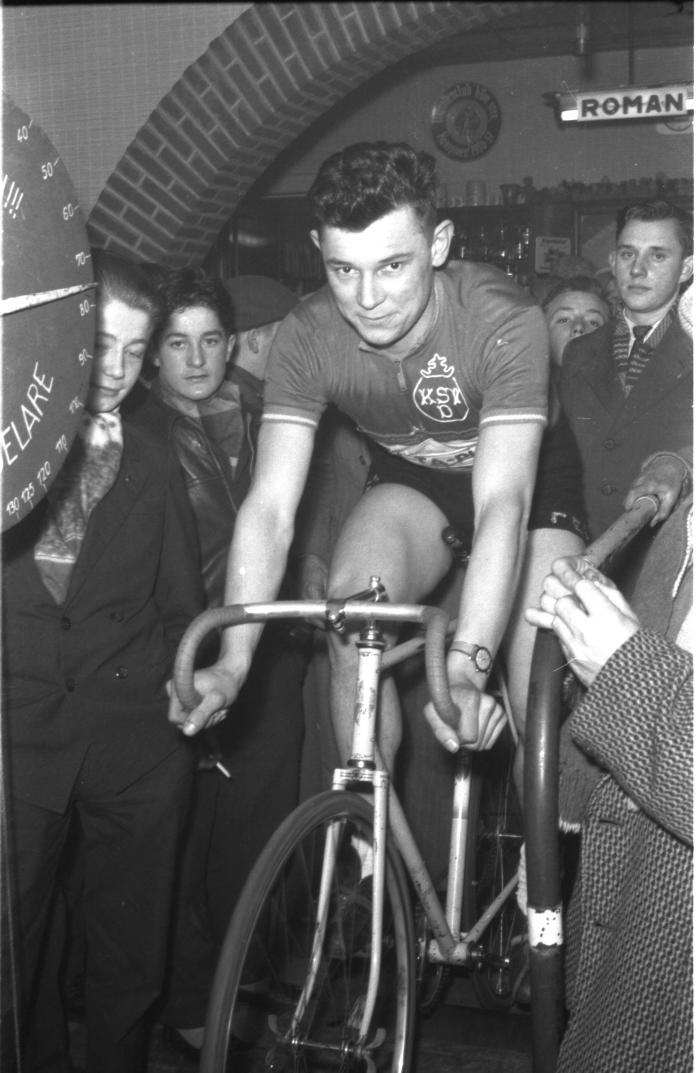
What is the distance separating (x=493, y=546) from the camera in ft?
7.20

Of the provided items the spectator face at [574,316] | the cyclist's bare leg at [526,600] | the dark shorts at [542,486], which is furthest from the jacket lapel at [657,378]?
the spectator face at [574,316]

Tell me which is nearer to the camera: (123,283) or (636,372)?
(123,283)

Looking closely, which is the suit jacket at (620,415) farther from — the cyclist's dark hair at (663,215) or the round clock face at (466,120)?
the round clock face at (466,120)

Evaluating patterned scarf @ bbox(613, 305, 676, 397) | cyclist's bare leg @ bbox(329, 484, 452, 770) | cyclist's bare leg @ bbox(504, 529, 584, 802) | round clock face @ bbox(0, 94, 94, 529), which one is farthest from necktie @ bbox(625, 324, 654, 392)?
round clock face @ bbox(0, 94, 94, 529)

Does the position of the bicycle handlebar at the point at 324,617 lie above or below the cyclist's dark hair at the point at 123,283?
below

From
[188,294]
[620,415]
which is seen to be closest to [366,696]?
[188,294]

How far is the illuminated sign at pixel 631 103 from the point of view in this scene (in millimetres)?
6387

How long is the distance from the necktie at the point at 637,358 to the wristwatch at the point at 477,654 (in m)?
1.63

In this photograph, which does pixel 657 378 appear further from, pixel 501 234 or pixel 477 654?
pixel 501 234

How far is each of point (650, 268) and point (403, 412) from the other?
1.26 m

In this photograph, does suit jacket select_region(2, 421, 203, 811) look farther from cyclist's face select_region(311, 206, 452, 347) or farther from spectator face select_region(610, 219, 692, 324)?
spectator face select_region(610, 219, 692, 324)

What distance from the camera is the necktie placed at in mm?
3482

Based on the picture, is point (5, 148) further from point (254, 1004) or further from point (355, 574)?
point (254, 1004)

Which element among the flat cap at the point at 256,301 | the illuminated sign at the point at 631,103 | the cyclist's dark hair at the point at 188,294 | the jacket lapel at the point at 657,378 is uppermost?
the illuminated sign at the point at 631,103
